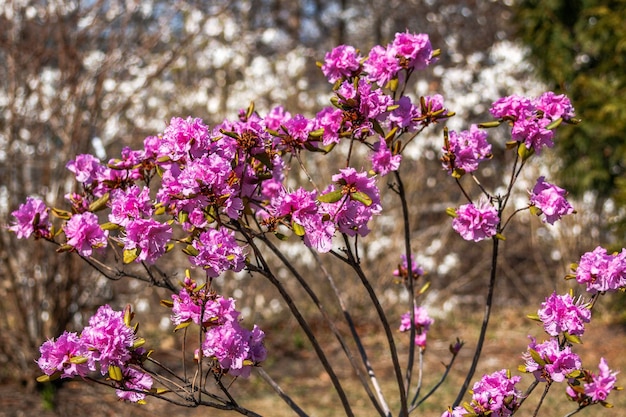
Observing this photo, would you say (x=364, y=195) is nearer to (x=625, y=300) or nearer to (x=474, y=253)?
(x=625, y=300)

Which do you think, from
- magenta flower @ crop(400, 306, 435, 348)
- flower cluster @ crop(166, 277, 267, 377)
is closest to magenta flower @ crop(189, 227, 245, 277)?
flower cluster @ crop(166, 277, 267, 377)

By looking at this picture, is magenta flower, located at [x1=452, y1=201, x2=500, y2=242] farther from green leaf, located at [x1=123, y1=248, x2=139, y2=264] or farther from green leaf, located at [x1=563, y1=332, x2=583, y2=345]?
green leaf, located at [x1=123, y1=248, x2=139, y2=264]

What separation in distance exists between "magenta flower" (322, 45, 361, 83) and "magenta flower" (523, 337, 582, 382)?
906mm

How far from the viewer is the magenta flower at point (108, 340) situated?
1.64 m

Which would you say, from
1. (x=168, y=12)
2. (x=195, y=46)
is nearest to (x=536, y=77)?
(x=195, y=46)

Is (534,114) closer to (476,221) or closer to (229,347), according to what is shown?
(476,221)

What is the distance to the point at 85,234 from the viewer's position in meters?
1.90

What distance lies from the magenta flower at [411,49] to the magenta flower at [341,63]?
0.11 metres

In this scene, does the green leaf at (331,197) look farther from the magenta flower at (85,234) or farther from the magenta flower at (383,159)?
the magenta flower at (85,234)

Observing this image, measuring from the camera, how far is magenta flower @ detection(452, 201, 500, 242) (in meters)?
1.96

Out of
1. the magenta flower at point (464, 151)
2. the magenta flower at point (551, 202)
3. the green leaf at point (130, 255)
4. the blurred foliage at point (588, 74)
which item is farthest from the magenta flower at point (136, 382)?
the blurred foliage at point (588, 74)

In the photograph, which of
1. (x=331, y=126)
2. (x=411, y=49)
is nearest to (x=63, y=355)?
(x=331, y=126)

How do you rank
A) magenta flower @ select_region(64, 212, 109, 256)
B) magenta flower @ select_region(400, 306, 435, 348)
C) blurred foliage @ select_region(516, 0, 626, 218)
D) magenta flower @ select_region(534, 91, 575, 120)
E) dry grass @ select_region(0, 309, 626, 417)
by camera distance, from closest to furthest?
1. magenta flower @ select_region(64, 212, 109, 256)
2. magenta flower @ select_region(534, 91, 575, 120)
3. magenta flower @ select_region(400, 306, 435, 348)
4. dry grass @ select_region(0, 309, 626, 417)
5. blurred foliage @ select_region(516, 0, 626, 218)

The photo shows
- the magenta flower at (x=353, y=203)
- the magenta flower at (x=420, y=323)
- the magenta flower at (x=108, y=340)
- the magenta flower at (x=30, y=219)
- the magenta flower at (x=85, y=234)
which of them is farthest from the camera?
the magenta flower at (x=420, y=323)
